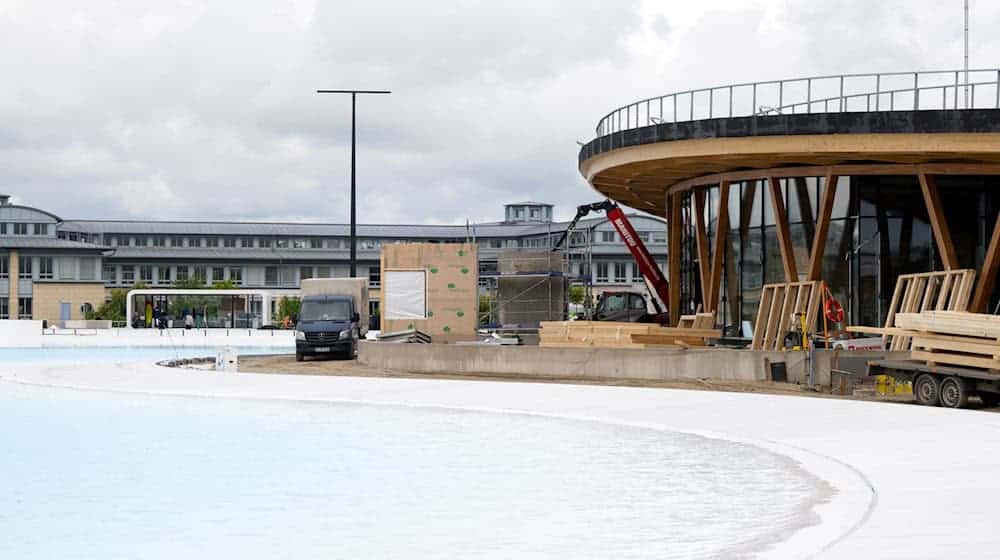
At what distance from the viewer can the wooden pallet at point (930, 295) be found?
1200 inches

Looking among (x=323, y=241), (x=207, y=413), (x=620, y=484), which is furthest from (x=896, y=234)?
(x=323, y=241)

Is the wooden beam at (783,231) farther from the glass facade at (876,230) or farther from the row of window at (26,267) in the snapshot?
the row of window at (26,267)

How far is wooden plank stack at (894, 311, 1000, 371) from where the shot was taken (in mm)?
22430

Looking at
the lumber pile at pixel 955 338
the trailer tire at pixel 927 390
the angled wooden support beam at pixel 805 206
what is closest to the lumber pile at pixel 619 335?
the angled wooden support beam at pixel 805 206

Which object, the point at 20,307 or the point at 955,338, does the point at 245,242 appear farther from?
the point at 955,338

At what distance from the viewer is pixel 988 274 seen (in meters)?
33.2

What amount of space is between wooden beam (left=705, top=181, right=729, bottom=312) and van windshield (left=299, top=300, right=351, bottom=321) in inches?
471

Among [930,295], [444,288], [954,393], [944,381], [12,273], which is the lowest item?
[954,393]

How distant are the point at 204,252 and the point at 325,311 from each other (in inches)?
3743

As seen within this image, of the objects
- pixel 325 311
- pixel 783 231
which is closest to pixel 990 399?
pixel 783 231

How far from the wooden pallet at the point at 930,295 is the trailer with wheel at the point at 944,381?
5501 mm

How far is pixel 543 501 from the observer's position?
13.0 m

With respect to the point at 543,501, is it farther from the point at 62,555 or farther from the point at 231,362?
the point at 231,362

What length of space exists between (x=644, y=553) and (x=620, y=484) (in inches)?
161
